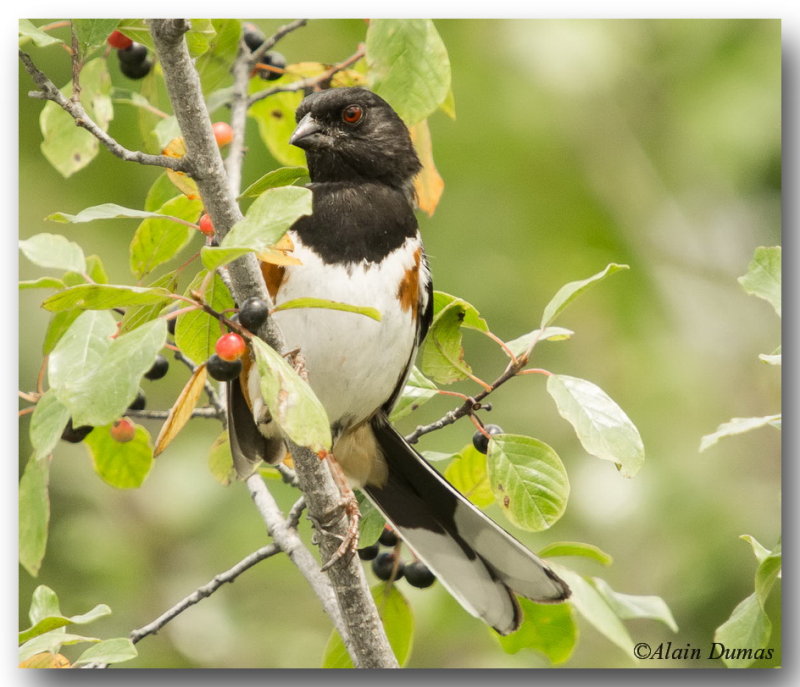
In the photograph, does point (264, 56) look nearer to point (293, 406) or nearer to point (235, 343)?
point (235, 343)

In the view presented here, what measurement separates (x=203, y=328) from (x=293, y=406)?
0.54 m

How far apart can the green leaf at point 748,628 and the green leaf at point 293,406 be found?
3.10 ft

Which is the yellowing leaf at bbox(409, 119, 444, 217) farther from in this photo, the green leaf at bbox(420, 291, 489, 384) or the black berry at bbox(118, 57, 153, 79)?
the black berry at bbox(118, 57, 153, 79)

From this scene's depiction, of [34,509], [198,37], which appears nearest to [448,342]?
[198,37]

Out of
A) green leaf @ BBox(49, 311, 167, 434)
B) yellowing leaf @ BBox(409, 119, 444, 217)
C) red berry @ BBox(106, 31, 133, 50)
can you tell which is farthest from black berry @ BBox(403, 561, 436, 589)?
red berry @ BBox(106, 31, 133, 50)

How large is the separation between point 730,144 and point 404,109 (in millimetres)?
1206

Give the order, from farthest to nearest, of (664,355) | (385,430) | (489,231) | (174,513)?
(489,231), (664,355), (174,513), (385,430)

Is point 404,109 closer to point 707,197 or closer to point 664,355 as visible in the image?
point 707,197

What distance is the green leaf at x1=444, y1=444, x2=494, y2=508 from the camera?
7.71ft

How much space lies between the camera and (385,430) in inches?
100

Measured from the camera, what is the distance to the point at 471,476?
93.1 inches

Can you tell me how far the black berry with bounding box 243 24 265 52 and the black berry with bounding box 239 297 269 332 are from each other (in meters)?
1.27

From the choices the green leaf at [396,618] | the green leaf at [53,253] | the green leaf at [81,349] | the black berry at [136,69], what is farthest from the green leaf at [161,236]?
the green leaf at [396,618]

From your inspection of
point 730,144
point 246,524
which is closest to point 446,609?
point 246,524
